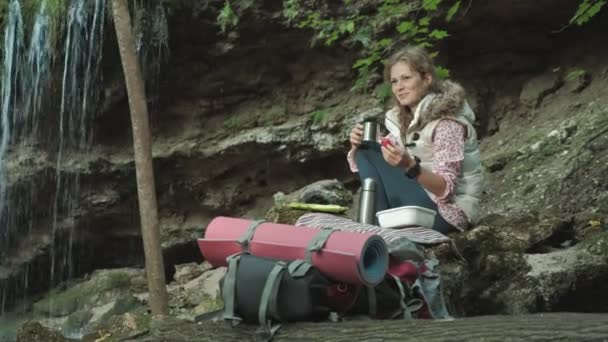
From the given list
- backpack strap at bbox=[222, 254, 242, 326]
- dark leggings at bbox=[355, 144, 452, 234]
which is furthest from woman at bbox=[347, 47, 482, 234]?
backpack strap at bbox=[222, 254, 242, 326]

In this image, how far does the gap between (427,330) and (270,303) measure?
55cm

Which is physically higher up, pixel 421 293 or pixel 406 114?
pixel 406 114

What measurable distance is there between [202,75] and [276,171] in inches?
64.7

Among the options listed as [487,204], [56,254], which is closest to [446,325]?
[487,204]

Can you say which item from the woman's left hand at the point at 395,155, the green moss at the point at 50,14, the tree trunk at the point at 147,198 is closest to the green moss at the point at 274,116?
the green moss at the point at 50,14

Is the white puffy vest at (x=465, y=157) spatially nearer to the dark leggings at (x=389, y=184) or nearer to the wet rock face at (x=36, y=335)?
the dark leggings at (x=389, y=184)

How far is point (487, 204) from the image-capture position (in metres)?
6.54

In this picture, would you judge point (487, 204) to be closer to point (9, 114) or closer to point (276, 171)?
point (276, 171)

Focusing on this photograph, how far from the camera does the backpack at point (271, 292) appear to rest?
8.52 ft

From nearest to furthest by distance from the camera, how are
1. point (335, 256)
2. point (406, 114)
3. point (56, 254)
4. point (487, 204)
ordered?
point (335, 256)
point (406, 114)
point (487, 204)
point (56, 254)

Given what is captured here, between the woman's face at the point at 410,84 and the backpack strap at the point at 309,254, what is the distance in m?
1.58

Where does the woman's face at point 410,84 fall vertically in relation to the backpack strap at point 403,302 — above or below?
above

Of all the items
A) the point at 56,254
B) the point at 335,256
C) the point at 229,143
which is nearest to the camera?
the point at 335,256

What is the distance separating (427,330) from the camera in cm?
245
